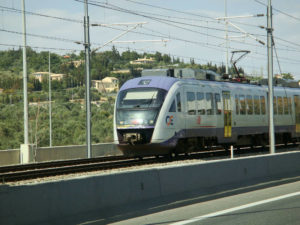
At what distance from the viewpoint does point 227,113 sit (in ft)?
87.0

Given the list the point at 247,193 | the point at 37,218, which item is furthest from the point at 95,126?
the point at 37,218

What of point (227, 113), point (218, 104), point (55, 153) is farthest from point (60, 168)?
point (227, 113)

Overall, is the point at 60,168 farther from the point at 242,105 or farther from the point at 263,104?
the point at 263,104

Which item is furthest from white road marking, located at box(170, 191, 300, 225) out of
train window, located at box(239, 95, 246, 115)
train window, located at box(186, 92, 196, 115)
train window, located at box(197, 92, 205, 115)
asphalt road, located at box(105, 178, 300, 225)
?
train window, located at box(239, 95, 246, 115)

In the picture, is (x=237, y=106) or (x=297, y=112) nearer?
(x=237, y=106)

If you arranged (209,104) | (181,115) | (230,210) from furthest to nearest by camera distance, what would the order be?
(209,104) < (181,115) < (230,210)

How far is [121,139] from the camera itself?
22281 millimetres

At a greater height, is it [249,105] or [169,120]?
[249,105]

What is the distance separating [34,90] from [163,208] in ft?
374

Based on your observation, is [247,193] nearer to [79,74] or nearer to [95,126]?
[95,126]

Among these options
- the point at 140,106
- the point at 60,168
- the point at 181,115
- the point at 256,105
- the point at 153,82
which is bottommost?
the point at 60,168

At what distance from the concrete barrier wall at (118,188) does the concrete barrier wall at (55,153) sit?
1300 cm

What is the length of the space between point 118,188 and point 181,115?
12736mm

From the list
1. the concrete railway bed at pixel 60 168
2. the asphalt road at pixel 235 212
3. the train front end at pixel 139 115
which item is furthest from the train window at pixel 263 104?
the asphalt road at pixel 235 212
